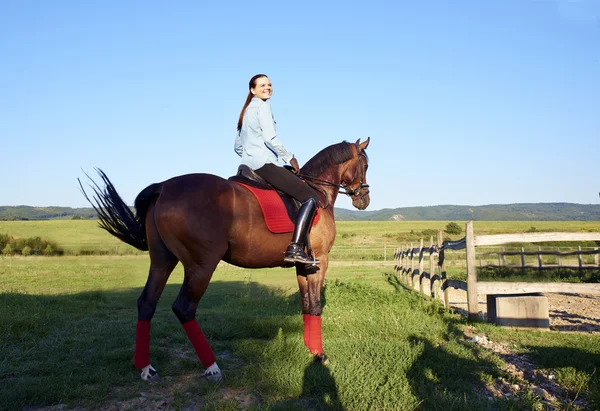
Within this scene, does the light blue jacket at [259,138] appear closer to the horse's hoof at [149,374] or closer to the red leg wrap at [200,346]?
the red leg wrap at [200,346]

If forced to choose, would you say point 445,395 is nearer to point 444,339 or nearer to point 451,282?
point 444,339

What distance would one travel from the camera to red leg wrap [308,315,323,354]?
5680mm

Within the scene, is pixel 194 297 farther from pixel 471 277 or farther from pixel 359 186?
pixel 471 277

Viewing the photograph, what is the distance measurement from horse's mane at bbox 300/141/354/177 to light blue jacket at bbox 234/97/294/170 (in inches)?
34.4

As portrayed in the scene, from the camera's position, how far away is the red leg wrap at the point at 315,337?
5.68 meters

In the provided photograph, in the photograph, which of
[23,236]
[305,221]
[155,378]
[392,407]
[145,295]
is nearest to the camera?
[392,407]

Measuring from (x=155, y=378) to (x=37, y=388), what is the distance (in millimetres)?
1070

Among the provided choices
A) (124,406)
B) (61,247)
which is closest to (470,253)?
(124,406)

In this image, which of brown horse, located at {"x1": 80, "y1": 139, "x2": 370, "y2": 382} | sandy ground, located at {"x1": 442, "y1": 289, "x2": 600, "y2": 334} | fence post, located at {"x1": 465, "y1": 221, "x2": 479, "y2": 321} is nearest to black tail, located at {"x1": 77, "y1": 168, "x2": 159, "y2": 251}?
brown horse, located at {"x1": 80, "y1": 139, "x2": 370, "y2": 382}

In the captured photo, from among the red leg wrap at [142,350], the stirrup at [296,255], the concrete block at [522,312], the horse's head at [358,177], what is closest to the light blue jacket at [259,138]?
the stirrup at [296,255]

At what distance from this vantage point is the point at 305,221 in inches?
222

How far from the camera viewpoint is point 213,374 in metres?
4.80

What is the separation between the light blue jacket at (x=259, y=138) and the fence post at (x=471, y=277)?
5033 mm

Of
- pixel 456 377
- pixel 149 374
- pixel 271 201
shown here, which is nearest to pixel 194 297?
pixel 149 374
